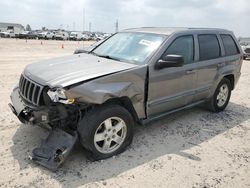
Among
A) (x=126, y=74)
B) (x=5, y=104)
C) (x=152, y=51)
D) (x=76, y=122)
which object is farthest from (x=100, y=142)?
(x=5, y=104)

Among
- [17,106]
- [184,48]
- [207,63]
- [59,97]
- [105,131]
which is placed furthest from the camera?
[207,63]

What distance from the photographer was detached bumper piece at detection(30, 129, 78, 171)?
11.2ft

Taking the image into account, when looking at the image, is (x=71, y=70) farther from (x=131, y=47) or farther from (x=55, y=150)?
(x=131, y=47)

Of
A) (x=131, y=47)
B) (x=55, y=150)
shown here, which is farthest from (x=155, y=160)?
(x=131, y=47)

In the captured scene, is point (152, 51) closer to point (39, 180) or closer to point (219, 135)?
point (219, 135)

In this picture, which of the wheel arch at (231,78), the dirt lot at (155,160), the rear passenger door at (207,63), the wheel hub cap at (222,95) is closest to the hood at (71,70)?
the dirt lot at (155,160)

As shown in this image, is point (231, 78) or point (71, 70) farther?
point (231, 78)

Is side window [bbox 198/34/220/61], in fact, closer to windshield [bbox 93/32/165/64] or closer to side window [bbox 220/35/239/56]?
side window [bbox 220/35/239/56]

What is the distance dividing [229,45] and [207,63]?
1242 mm

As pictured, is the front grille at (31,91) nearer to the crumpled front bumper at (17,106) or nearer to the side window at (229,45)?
the crumpled front bumper at (17,106)

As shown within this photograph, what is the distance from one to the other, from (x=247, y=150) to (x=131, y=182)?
7.23 ft

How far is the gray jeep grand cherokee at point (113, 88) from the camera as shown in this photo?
350cm

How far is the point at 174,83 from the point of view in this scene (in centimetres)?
466

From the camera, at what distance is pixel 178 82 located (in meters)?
4.74
